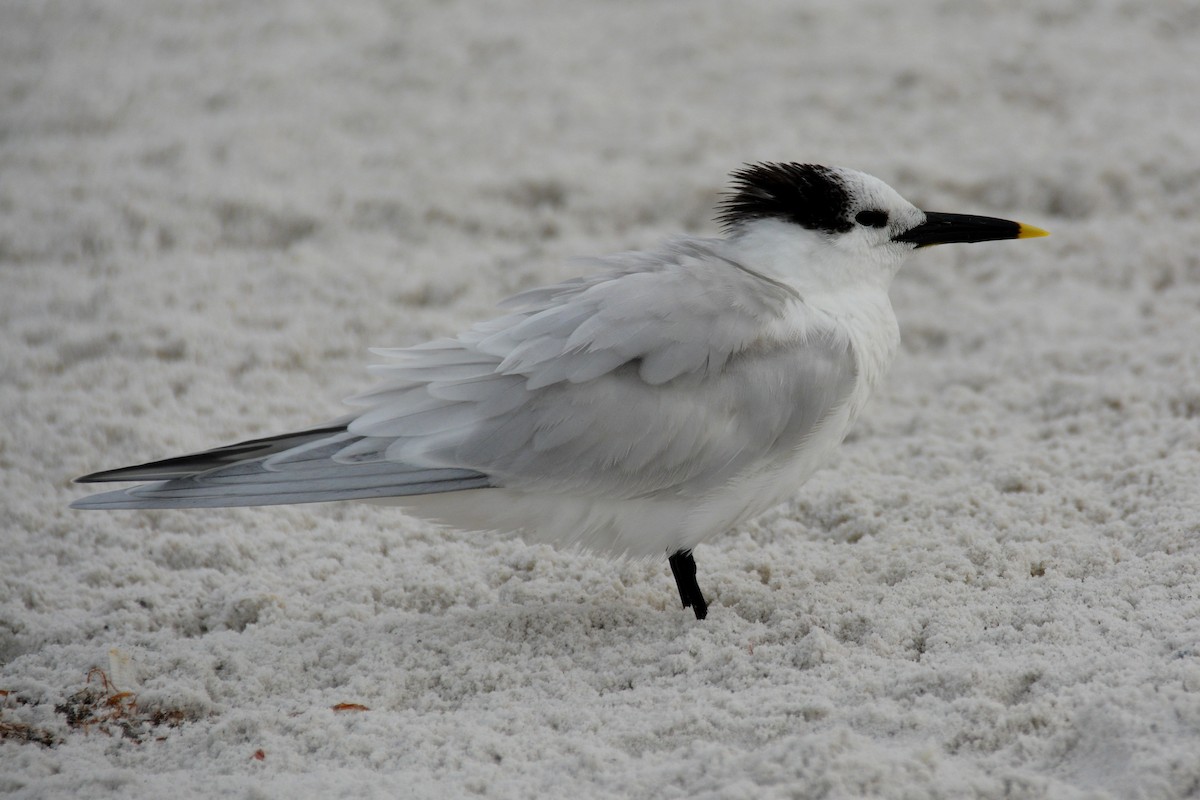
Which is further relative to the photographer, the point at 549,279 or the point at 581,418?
the point at 549,279

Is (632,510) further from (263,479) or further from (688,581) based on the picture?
(263,479)

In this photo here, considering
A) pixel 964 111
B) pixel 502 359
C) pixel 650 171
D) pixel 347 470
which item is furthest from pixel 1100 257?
pixel 347 470

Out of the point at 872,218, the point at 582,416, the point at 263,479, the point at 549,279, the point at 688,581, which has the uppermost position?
the point at 872,218

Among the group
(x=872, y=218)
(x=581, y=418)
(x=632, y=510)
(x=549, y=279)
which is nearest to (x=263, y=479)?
(x=581, y=418)

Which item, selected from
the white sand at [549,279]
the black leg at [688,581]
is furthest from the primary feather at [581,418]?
the white sand at [549,279]

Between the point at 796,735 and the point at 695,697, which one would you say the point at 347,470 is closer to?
the point at 695,697

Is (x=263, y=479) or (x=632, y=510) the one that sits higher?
(x=263, y=479)

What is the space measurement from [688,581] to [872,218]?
0.95 metres

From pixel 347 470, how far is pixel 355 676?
0.41 meters

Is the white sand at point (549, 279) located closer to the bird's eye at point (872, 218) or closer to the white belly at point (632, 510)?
the white belly at point (632, 510)

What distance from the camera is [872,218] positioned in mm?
2939

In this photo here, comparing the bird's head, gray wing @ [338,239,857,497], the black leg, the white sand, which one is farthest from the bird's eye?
the black leg

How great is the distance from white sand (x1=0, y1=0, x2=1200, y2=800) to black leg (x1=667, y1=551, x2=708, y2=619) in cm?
5

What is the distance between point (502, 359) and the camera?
2.64 metres
